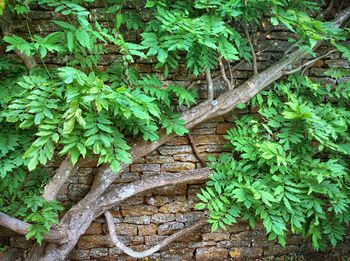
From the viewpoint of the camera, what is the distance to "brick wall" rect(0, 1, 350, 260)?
10.4 feet

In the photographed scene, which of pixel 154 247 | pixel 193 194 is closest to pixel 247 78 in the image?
pixel 193 194

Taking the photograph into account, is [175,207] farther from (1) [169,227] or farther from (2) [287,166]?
(2) [287,166]

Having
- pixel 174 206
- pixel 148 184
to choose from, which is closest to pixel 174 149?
pixel 148 184

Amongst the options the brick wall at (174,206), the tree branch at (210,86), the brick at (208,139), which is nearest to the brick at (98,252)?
the brick wall at (174,206)

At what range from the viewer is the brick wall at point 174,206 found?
3162 millimetres

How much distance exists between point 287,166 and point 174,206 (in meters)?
1.14

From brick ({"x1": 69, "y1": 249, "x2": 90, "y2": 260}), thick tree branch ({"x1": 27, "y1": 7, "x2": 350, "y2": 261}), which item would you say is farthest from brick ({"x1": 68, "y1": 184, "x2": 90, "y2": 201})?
brick ({"x1": 69, "y1": 249, "x2": 90, "y2": 260})

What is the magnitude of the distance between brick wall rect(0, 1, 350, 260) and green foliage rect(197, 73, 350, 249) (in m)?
0.25

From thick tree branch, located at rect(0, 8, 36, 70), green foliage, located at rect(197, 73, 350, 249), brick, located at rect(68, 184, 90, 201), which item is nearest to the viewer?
Result: thick tree branch, located at rect(0, 8, 36, 70)

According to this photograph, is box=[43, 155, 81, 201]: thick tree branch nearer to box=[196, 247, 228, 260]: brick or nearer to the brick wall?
the brick wall

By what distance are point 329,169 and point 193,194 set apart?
1.26m

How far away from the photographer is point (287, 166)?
2.98 metres

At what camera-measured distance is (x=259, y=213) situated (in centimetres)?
290

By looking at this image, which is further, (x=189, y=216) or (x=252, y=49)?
(x=189, y=216)
